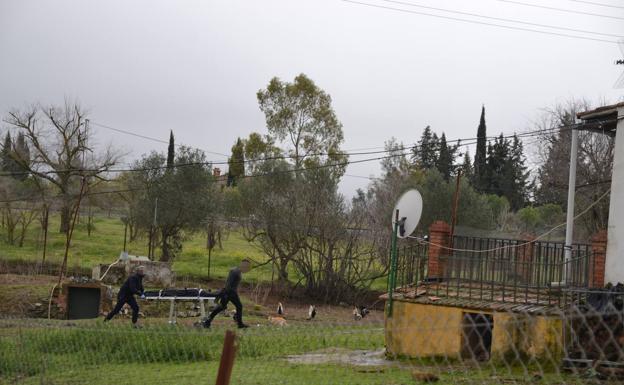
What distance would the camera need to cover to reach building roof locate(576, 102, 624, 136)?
11547mm

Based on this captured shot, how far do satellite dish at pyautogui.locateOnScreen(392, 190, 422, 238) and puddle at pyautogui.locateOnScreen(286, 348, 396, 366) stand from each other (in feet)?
6.84

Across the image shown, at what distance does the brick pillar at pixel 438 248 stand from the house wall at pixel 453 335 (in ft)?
4.33

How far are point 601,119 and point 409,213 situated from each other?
11.9 ft

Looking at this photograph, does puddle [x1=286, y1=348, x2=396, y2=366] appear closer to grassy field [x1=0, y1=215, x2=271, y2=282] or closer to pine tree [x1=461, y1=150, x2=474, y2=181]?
grassy field [x1=0, y1=215, x2=271, y2=282]

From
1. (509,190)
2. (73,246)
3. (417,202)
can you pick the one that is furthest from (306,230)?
(509,190)

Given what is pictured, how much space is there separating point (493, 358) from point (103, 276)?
55.2ft

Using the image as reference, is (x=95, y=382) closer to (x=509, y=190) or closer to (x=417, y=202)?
(x=417, y=202)

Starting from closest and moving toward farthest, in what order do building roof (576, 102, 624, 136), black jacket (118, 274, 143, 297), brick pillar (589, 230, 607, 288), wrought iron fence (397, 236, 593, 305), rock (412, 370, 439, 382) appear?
1. rock (412, 370, 439, 382)
2. wrought iron fence (397, 236, 593, 305)
3. building roof (576, 102, 624, 136)
4. brick pillar (589, 230, 607, 288)
5. black jacket (118, 274, 143, 297)

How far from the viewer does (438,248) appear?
42.8 ft

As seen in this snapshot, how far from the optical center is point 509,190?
54.7m

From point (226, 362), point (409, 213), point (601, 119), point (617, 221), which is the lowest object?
point (226, 362)

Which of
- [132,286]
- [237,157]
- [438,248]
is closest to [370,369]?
[438,248]

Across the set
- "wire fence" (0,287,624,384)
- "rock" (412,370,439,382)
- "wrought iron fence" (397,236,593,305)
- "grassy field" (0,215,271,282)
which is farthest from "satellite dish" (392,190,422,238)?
"grassy field" (0,215,271,282)

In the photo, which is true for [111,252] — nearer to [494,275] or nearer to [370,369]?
[494,275]
